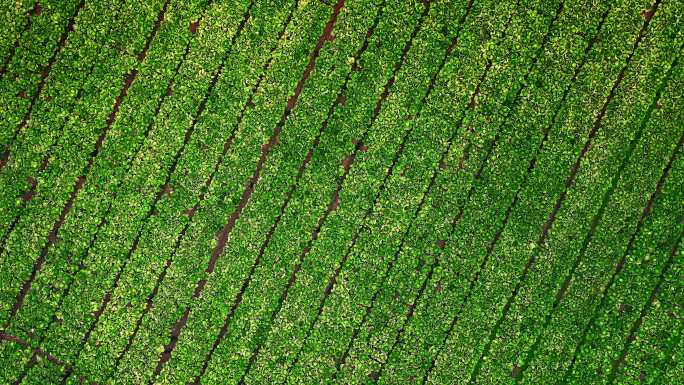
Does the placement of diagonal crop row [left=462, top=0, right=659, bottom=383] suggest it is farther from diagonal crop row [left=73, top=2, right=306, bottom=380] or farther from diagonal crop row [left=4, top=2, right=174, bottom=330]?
diagonal crop row [left=4, top=2, right=174, bottom=330]

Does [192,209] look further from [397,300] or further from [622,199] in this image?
[622,199]

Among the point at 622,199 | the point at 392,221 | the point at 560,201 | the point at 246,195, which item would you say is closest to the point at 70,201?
the point at 246,195

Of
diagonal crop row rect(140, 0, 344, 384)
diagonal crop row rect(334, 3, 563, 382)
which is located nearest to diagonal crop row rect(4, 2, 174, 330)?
diagonal crop row rect(140, 0, 344, 384)

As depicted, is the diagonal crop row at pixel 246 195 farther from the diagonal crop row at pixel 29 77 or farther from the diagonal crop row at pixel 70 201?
the diagonal crop row at pixel 29 77

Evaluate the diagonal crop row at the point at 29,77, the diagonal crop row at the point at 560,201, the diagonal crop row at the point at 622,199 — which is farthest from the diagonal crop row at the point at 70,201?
the diagonal crop row at the point at 622,199

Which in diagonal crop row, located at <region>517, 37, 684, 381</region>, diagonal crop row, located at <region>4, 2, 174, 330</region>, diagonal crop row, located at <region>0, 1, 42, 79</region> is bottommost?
diagonal crop row, located at <region>4, 2, 174, 330</region>

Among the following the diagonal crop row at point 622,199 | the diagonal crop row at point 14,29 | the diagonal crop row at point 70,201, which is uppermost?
the diagonal crop row at point 622,199

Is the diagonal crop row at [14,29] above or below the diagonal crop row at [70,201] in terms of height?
above

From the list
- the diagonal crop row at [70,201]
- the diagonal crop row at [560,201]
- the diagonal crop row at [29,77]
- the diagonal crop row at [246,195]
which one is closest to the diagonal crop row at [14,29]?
the diagonal crop row at [29,77]
